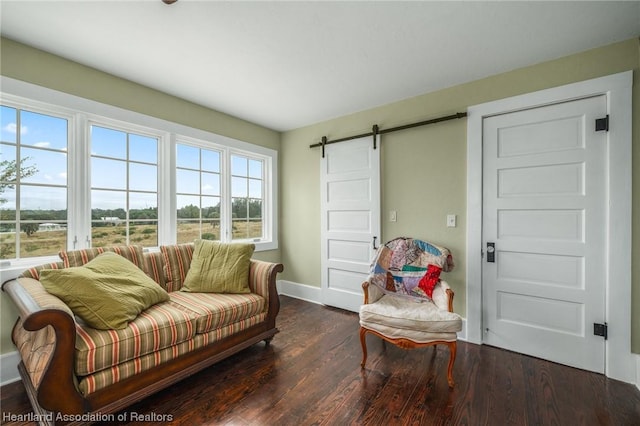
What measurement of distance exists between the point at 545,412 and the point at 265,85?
3.34 meters

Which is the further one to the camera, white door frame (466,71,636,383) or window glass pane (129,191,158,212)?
window glass pane (129,191,158,212)

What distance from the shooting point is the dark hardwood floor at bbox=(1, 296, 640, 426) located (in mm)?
1644

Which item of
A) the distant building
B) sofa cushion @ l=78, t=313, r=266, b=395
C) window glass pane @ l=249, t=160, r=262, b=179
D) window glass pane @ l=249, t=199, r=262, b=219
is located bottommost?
sofa cushion @ l=78, t=313, r=266, b=395

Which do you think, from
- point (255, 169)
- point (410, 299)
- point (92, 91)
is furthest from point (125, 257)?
point (410, 299)

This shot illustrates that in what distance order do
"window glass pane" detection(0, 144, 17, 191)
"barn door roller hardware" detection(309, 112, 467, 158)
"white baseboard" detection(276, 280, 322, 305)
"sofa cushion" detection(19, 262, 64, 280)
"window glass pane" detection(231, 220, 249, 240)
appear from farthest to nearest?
"white baseboard" detection(276, 280, 322, 305) < "window glass pane" detection(231, 220, 249, 240) < "barn door roller hardware" detection(309, 112, 467, 158) < "window glass pane" detection(0, 144, 17, 191) < "sofa cushion" detection(19, 262, 64, 280)

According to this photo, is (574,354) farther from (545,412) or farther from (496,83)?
(496,83)

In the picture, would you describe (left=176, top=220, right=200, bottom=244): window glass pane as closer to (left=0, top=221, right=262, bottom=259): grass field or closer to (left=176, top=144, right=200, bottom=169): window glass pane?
(left=0, top=221, right=262, bottom=259): grass field

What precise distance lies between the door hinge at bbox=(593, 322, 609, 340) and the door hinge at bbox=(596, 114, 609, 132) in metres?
1.50

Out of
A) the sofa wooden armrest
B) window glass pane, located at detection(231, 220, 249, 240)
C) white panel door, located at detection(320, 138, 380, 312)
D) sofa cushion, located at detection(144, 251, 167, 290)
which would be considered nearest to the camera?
the sofa wooden armrest

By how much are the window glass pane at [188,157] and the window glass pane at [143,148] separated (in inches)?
9.5

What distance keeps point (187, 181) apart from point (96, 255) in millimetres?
1263

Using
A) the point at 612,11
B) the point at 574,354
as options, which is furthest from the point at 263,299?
the point at 612,11

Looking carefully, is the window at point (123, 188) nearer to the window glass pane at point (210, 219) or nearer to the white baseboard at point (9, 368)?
the window glass pane at point (210, 219)

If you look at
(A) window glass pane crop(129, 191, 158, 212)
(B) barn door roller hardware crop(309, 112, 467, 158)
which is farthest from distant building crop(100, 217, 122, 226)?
(B) barn door roller hardware crop(309, 112, 467, 158)
